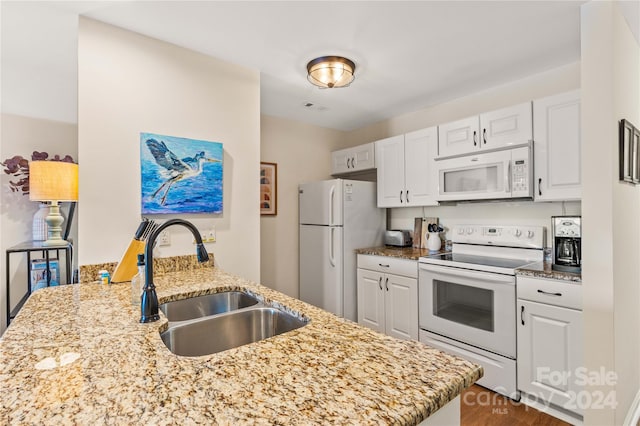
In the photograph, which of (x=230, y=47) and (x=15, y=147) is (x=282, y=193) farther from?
(x=15, y=147)

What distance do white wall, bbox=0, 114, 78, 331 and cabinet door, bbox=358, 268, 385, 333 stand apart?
311 centimetres

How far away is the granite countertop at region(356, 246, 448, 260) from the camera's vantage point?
109 inches

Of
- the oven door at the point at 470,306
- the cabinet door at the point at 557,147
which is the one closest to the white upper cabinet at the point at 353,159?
the oven door at the point at 470,306

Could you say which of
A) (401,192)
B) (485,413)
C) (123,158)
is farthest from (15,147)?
(485,413)

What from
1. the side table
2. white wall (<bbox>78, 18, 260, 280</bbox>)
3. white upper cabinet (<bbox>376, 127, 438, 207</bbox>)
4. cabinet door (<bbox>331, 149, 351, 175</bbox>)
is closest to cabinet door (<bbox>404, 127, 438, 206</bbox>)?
white upper cabinet (<bbox>376, 127, 438, 207</bbox>)

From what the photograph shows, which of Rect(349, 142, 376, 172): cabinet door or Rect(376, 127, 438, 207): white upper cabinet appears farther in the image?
Rect(349, 142, 376, 172): cabinet door

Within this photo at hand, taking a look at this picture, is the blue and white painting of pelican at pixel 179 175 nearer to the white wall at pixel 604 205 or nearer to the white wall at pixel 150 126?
the white wall at pixel 150 126

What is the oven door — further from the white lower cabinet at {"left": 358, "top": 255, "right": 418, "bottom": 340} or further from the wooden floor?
the wooden floor

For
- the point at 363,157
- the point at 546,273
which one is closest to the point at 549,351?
the point at 546,273

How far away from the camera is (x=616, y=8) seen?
1645mm

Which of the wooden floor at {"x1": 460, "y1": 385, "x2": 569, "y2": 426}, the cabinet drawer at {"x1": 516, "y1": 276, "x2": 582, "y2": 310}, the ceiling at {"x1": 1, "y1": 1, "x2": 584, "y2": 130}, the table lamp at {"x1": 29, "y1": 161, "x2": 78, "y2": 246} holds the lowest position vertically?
the wooden floor at {"x1": 460, "y1": 385, "x2": 569, "y2": 426}

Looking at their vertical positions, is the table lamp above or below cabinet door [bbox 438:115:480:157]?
below

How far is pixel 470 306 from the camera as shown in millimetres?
2369

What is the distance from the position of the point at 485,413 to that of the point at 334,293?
1561 millimetres
